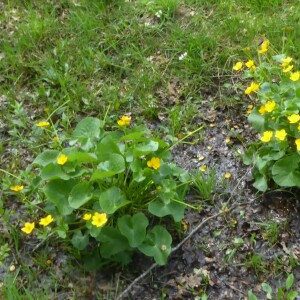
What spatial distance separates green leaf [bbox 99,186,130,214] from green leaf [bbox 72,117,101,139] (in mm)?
348

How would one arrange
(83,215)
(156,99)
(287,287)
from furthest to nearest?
(156,99) < (83,215) < (287,287)

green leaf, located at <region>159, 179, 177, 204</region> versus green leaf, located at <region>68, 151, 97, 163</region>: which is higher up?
green leaf, located at <region>68, 151, 97, 163</region>

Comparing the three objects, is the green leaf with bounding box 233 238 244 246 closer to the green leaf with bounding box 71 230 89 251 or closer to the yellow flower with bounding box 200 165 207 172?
the yellow flower with bounding box 200 165 207 172

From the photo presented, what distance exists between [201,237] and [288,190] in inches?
21.6

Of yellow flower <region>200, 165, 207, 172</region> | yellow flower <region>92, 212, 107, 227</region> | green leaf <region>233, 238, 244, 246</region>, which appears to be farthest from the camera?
yellow flower <region>200, 165, 207, 172</region>

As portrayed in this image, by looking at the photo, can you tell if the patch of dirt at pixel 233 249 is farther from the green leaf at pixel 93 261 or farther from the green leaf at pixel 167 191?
the green leaf at pixel 167 191

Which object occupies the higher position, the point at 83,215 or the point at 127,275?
the point at 83,215

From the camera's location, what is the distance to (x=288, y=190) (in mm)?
3000

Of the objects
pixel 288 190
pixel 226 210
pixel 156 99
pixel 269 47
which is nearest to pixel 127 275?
pixel 226 210

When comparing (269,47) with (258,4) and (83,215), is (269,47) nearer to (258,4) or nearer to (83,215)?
(258,4)


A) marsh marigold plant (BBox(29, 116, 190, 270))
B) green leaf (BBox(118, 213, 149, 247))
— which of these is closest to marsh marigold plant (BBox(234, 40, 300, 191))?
marsh marigold plant (BBox(29, 116, 190, 270))

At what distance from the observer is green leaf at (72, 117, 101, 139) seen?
111 inches

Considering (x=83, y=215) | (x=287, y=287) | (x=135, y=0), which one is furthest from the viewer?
(x=135, y=0)

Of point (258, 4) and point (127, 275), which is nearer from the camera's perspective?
point (127, 275)
